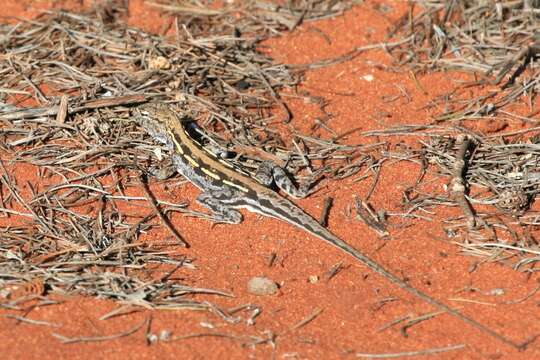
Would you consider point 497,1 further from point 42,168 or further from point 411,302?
point 42,168

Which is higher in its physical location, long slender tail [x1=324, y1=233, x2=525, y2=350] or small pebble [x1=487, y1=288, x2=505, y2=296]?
long slender tail [x1=324, y1=233, x2=525, y2=350]

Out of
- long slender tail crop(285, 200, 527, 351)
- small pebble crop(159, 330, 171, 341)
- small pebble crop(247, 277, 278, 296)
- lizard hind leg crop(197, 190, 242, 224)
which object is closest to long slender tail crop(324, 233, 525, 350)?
long slender tail crop(285, 200, 527, 351)

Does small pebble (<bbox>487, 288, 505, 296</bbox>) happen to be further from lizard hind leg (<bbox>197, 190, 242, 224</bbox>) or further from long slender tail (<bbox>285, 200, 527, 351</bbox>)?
lizard hind leg (<bbox>197, 190, 242, 224</bbox>)

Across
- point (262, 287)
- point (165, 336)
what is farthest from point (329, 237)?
point (165, 336)

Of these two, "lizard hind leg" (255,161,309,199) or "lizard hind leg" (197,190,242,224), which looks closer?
"lizard hind leg" (197,190,242,224)

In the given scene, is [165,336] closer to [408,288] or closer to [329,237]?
[329,237]

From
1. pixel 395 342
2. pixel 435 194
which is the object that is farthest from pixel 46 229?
pixel 435 194

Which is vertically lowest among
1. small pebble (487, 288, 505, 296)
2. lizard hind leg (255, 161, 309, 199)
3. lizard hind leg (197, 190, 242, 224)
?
small pebble (487, 288, 505, 296)

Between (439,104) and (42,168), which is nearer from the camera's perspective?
(42,168)
